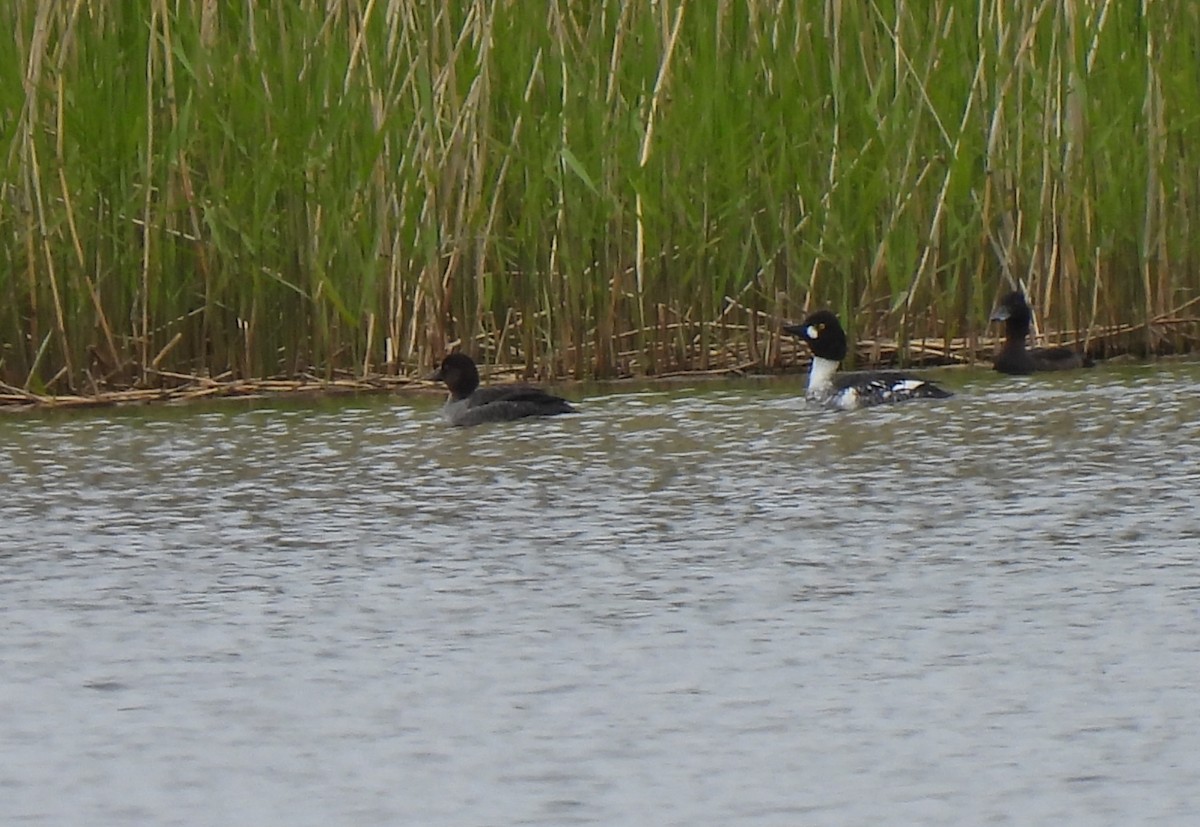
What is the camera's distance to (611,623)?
4746mm

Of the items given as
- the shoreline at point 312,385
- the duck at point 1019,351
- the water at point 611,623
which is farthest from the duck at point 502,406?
the duck at point 1019,351

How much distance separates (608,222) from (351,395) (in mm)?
1040

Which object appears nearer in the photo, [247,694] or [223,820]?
[223,820]

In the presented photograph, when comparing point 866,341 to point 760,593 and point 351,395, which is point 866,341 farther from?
point 760,593

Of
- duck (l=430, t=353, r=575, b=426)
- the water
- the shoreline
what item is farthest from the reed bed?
the water

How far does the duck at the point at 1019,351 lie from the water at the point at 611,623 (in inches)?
38.8

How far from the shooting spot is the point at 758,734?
12.8 ft

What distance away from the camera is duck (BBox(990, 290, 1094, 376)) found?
873 centimetres

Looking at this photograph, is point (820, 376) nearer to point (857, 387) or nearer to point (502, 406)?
point (857, 387)

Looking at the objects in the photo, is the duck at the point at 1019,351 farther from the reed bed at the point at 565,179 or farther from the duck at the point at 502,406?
the duck at the point at 502,406

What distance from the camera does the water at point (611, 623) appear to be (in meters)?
3.66

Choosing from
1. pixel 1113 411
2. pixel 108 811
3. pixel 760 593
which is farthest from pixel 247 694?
pixel 1113 411

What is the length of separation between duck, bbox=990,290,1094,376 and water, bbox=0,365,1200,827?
985 millimetres

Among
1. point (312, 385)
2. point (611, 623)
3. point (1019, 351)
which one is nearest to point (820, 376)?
point (1019, 351)
